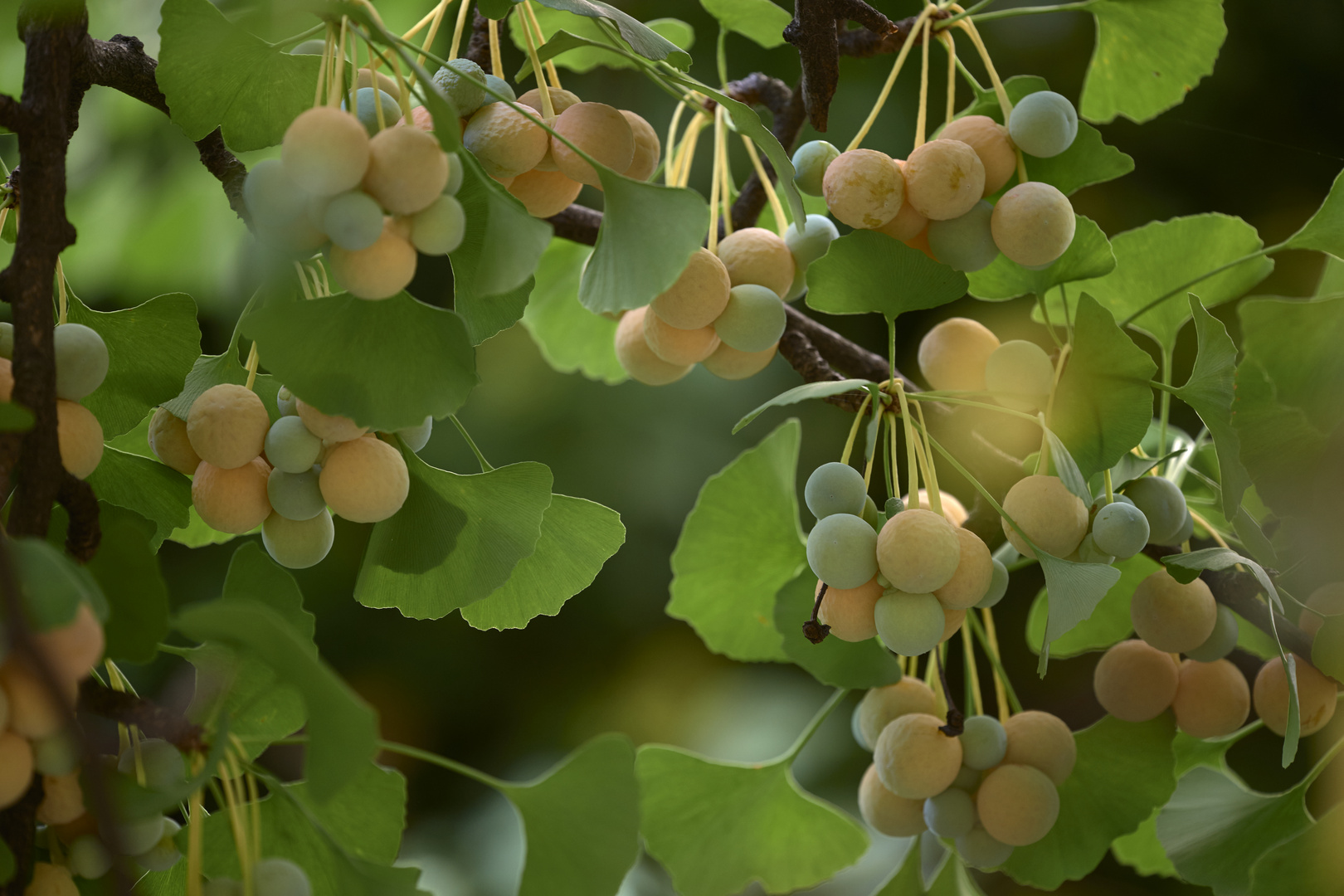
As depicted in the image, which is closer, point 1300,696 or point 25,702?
point 25,702

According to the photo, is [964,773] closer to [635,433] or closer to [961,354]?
[961,354]

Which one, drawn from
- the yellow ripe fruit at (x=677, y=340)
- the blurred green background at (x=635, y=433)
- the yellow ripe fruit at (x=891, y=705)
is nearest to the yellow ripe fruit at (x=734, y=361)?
the yellow ripe fruit at (x=677, y=340)

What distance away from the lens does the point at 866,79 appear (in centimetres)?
86

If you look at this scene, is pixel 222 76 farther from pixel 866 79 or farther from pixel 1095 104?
pixel 866 79

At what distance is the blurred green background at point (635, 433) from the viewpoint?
788 millimetres

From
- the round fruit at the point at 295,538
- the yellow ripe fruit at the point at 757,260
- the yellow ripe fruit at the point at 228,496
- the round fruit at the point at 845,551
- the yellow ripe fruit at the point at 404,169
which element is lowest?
the round fruit at the point at 845,551

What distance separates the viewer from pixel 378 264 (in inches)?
7.8

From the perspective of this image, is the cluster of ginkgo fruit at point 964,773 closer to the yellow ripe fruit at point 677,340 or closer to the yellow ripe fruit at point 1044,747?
the yellow ripe fruit at point 1044,747

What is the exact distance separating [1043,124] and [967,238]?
3 cm

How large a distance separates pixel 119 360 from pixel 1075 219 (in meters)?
0.25

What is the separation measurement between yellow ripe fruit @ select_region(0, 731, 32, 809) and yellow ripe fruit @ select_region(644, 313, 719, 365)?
0.57 ft

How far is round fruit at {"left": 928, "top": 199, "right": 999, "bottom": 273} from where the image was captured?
0.27m

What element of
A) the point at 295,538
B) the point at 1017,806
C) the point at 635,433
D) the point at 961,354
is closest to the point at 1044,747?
the point at 1017,806

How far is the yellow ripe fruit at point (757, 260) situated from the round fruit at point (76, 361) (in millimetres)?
152
